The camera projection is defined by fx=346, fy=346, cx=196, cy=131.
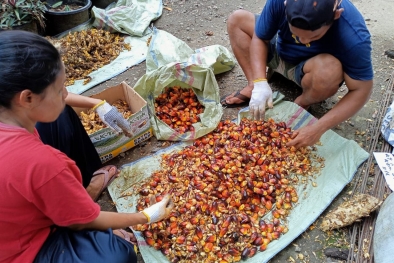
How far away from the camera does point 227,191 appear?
2303 millimetres

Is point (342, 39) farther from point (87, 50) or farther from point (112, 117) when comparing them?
point (87, 50)

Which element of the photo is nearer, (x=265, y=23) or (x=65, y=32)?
(x=265, y=23)

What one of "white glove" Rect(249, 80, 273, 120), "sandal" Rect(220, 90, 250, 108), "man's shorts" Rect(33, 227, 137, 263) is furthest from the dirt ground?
"man's shorts" Rect(33, 227, 137, 263)

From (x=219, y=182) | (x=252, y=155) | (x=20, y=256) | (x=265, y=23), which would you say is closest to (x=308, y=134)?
(x=252, y=155)

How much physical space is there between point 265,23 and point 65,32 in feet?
8.69

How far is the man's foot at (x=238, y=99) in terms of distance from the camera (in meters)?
3.17

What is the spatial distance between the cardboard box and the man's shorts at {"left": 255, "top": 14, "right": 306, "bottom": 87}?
3.96 feet

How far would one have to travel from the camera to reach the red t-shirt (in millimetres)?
1263

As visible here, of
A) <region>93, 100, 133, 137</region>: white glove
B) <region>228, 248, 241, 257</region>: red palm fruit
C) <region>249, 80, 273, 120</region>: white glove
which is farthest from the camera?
<region>249, 80, 273, 120</region>: white glove

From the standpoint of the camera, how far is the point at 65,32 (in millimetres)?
4207

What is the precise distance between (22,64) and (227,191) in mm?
1500

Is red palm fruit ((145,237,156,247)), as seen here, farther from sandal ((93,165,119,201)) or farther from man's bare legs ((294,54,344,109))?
man's bare legs ((294,54,344,109))

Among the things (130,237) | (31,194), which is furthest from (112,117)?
(31,194)

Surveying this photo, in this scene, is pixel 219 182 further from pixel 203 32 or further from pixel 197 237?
pixel 203 32
